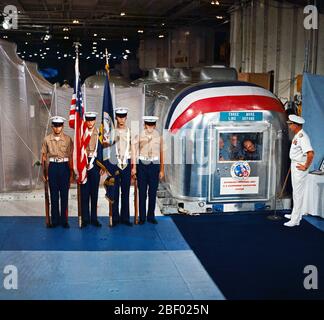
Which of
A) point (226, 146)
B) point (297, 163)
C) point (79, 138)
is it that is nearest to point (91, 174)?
point (79, 138)

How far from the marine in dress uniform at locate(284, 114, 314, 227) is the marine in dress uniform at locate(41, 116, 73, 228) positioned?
3.73m

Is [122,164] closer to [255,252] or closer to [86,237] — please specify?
[86,237]

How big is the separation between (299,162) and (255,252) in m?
1.96

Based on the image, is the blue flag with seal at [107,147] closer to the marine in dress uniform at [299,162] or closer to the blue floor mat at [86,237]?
the blue floor mat at [86,237]

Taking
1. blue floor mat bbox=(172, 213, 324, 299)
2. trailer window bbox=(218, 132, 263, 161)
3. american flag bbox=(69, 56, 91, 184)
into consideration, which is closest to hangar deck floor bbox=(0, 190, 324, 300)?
blue floor mat bbox=(172, 213, 324, 299)

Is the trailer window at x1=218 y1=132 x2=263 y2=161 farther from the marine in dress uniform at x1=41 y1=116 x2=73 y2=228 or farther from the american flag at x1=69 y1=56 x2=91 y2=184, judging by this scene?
the marine in dress uniform at x1=41 y1=116 x2=73 y2=228

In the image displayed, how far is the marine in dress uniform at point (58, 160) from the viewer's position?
7.65 metres

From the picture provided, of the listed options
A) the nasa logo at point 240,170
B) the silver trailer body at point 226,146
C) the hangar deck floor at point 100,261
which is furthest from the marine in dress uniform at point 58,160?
the nasa logo at point 240,170

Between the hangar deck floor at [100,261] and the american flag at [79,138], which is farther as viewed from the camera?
the american flag at [79,138]

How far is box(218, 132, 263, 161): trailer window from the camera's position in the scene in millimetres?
8680
